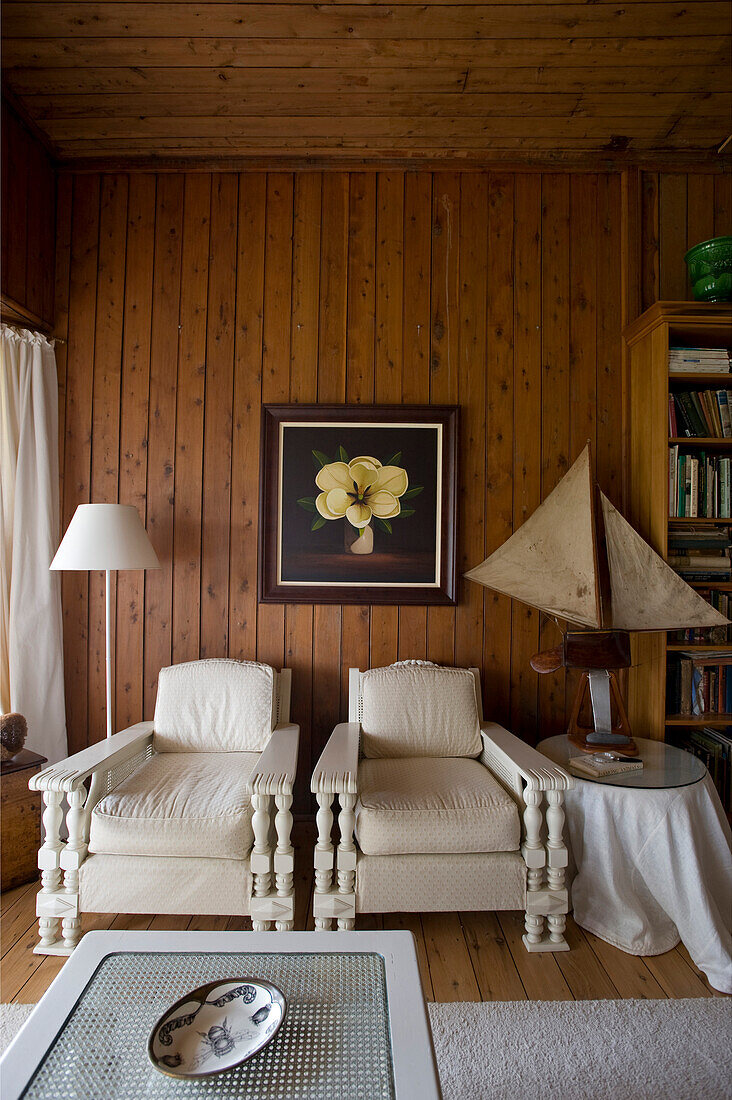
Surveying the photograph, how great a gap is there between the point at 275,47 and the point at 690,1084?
3236mm

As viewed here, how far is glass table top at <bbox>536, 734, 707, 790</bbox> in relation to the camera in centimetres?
206

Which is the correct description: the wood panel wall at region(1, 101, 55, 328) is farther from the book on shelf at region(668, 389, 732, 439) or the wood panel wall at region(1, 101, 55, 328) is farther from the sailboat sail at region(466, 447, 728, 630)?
the book on shelf at region(668, 389, 732, 439)

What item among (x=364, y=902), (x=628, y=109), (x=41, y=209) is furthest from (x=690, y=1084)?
(x=41, y=209)

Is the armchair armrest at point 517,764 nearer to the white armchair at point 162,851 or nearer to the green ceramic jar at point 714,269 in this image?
the white armchair at point 162,851

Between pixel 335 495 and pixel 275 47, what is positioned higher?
pixel 275 47

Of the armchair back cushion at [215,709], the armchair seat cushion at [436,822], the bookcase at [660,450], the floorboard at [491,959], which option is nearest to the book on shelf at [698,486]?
the bookcase at [660,450]

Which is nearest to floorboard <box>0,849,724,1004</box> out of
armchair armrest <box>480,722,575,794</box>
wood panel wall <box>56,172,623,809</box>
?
armchair armrest <box>480,722,575,794</box>

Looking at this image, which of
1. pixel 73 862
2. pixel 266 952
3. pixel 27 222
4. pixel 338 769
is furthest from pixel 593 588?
→ pixel 27 222

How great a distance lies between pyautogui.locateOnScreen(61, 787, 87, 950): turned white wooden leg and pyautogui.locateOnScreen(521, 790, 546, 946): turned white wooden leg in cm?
140

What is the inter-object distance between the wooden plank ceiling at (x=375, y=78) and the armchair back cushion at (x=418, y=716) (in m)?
2.22

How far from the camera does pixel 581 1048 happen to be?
5.23 ft

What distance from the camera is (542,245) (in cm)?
282

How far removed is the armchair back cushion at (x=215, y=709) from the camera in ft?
8.18

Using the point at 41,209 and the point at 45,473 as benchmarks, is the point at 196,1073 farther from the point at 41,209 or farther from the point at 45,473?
the point at 41,209
